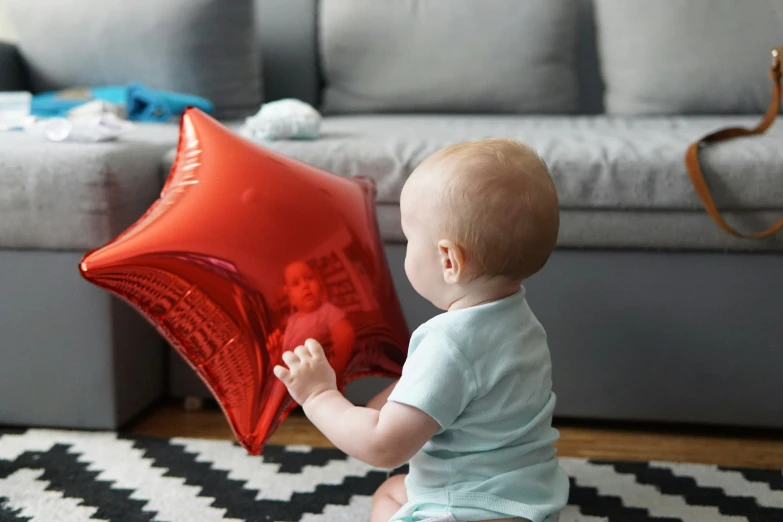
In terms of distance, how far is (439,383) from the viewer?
0.73m

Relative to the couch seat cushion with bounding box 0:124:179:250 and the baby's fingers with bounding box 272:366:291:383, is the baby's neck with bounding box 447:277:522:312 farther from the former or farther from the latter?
the couch seat cushion with bounding box 0:124:179:250

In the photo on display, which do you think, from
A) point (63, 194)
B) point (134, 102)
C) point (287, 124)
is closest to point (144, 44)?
point (134, 102)

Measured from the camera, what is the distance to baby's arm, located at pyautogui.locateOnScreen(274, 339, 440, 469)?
740mm

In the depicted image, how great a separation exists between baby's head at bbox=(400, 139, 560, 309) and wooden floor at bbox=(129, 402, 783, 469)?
0.57 m

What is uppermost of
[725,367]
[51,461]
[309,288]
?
[309,288]

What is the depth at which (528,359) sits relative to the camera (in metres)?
0.77

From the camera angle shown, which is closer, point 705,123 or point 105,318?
point 105,318

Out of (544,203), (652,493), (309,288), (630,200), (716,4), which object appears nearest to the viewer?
(544,203)

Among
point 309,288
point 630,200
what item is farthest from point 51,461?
point 630,200

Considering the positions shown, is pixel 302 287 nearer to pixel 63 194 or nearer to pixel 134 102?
pixel 63 194

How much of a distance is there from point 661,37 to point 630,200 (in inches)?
29.9

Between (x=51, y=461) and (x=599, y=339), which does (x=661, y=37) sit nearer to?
(x=599, y=339)

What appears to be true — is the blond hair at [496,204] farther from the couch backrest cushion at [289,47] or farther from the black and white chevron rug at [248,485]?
the couch backrest cushion at [289,47]

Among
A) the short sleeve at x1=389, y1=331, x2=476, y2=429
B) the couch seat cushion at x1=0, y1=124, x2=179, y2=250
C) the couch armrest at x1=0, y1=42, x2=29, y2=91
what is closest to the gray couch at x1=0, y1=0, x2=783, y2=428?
the couch seat cushion at x1=0, y1=124, x2=179, y2=250
